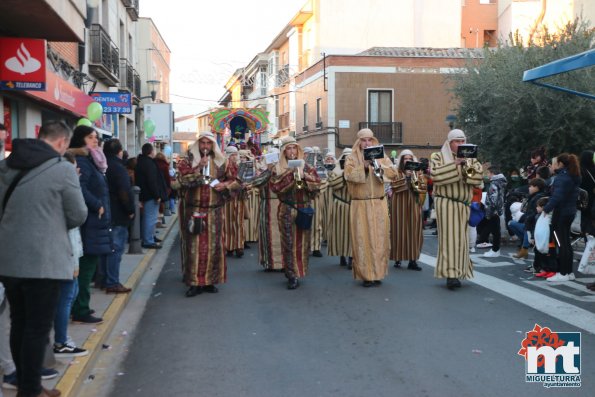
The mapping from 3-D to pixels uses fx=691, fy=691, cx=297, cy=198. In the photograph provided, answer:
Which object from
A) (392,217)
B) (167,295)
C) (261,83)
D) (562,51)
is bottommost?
(167,295)

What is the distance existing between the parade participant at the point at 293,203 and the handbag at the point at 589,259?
3646 millimetres

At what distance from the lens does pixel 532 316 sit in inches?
268

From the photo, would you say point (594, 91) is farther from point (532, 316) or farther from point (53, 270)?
point (53, 270)

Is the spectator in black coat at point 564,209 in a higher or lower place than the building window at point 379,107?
lower

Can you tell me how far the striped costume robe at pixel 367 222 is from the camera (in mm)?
8461

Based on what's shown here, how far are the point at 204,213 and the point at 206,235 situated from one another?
0.85 feet

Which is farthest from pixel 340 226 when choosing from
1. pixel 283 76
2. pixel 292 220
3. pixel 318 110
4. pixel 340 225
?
pixel 283 76

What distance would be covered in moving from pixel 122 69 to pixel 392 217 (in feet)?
55.3

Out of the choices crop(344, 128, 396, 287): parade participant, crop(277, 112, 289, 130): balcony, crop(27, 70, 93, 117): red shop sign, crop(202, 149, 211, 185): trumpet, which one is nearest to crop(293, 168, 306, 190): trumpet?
A: crop(344, 128, 396, 287): parade participant

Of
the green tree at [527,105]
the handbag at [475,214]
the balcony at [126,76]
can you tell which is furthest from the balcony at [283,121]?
the handbag at [475,214]

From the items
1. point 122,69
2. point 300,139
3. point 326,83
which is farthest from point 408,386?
point 300,139

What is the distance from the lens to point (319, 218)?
11.6m

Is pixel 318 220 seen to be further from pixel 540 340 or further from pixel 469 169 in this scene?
pixel 540 340

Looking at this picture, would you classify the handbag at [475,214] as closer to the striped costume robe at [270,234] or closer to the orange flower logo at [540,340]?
the striped costume robe at [270,234]
